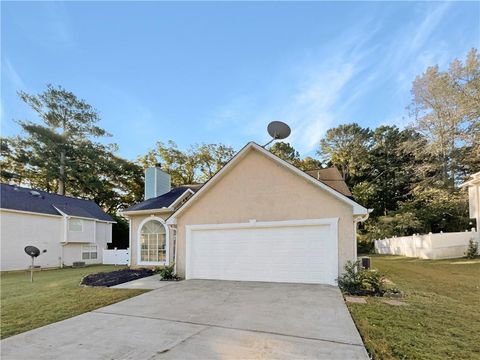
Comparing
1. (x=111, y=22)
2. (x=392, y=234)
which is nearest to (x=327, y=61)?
(x=111, y=22)

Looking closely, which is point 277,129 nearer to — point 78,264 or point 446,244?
point 446,244

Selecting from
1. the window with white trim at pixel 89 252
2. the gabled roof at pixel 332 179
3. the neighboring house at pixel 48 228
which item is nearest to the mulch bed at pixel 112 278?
the gabled roof at pixel 332 179

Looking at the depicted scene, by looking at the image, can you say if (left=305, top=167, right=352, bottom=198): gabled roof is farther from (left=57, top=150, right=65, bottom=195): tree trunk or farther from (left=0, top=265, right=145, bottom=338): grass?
(left=57, top=150, right=65, bottom=195): tree trunk

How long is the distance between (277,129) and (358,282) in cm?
601

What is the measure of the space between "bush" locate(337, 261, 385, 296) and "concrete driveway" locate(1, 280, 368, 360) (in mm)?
767

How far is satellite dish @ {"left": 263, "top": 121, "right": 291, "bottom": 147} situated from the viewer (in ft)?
38.2

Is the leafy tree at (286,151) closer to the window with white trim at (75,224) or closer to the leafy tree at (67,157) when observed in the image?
the leafy tree at (67,157)

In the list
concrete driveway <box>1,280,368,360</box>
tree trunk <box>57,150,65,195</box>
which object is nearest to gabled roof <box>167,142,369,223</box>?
concrete driveway <box>1,280,368,360</box>

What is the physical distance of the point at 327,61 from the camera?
46.4 ft

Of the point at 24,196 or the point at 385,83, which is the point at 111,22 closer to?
the point at 385,83

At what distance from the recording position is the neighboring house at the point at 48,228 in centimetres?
1959

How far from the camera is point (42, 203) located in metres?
22.7

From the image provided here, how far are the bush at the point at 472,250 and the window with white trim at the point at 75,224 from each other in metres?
26.8

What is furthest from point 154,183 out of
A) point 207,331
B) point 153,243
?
point 207,331
